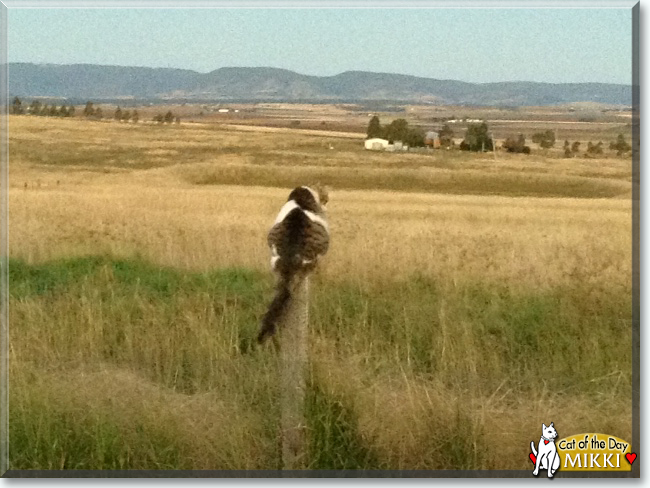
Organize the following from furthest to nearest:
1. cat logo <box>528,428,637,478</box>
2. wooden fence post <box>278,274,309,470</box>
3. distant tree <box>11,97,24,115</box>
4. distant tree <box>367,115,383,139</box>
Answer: distant tree <box>367,115,383,139</box> → distant tree <box>11,97,24,115</box> → cat logo <box>528,428,637,478</box> → wooden fence post <box>278,274,309,470</box>

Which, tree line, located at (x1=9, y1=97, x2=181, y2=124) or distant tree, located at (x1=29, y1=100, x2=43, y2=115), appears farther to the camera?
tree line, located at (x1=9, y1=97, x2=181, y2=124)

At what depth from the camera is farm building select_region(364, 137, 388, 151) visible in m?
4.54

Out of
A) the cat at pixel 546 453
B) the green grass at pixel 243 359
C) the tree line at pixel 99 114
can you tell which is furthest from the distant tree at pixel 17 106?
the cat at pixel 546 453

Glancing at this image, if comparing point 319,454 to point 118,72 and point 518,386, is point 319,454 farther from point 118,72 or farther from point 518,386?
point 118,72

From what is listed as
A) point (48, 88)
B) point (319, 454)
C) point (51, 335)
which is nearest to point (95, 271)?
point (51, 335)

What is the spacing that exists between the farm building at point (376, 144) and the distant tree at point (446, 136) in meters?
0.29

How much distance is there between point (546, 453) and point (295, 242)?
1538mm

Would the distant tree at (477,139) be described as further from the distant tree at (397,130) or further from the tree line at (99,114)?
the tree line at (99,114)

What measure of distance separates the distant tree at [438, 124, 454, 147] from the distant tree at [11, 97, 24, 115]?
212cm

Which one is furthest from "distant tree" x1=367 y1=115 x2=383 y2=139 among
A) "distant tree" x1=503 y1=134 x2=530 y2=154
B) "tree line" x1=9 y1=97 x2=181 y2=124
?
"tree line" x1=9 y1=97 x2=181 y2=124

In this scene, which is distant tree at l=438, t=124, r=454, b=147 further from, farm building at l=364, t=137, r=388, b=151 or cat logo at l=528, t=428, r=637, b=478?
cat logo at l=528, t=428, r=637, b=478

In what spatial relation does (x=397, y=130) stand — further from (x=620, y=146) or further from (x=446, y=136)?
(x=620, y=146)

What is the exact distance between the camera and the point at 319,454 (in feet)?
13.3

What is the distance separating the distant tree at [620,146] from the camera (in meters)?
4.29
